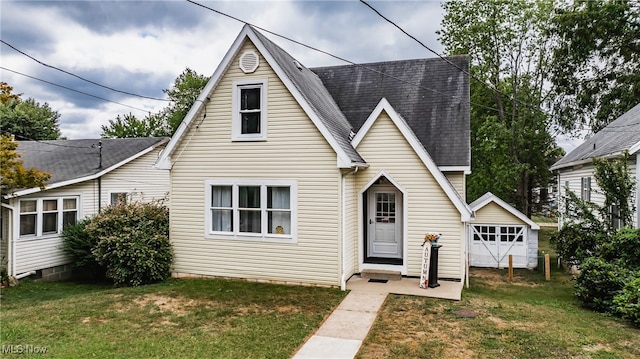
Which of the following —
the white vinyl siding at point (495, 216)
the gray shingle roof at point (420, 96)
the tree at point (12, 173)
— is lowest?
the white vinyl siding at point (495, 216)

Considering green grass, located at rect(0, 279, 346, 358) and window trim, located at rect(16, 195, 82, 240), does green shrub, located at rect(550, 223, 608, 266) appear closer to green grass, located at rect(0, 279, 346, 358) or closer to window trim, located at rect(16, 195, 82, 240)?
green grass, located at rect(0, 279, 346, 358)

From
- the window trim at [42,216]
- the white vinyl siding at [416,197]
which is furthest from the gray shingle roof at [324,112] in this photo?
the window trim at [42,216]

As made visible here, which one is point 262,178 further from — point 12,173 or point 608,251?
point 608,251

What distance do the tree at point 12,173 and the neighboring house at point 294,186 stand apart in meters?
4.14

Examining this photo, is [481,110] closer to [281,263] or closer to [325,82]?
[325,82]

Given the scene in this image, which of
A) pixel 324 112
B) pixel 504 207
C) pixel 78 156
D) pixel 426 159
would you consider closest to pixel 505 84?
pixel 504 207

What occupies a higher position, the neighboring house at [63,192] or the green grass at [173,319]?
the neighboring house at [63,192]

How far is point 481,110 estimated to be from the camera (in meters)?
26.1

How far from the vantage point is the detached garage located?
15.0 m

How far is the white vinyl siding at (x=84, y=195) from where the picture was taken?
508 inches

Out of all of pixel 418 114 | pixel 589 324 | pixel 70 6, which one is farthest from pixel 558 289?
pixel 70 6

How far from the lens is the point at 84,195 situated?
15.1 m

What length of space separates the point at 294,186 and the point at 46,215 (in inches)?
374

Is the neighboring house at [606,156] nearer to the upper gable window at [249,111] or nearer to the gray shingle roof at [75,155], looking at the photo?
the upper gable window at [249,111]
